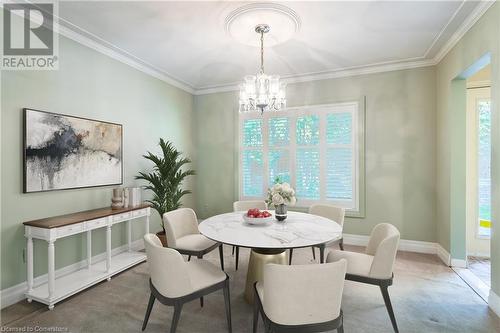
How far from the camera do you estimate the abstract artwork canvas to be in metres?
2.57

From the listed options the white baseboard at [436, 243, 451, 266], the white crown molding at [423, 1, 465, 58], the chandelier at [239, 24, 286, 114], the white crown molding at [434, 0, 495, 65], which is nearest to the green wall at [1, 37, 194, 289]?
the chandelier at [239, 24, 286, 114]

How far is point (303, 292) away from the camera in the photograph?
1390 millimetres

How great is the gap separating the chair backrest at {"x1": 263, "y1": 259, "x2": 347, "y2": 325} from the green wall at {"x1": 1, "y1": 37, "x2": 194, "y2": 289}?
2598 mm

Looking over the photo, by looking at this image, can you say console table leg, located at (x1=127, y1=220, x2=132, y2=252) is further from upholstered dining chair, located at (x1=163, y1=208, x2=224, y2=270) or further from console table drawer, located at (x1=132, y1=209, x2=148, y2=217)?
upholstered dining chair, located at (x1=163, y1=208, x2=224, y2=270)

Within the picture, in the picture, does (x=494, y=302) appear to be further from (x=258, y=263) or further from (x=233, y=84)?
(x=233, y=84)

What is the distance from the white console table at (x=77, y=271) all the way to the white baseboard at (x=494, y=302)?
3.85 m

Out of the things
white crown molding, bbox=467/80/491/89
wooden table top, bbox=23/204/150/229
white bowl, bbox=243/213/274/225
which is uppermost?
white crown molding, bbox=467/80/491/89

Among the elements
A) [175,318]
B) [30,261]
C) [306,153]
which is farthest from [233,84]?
[175,318]

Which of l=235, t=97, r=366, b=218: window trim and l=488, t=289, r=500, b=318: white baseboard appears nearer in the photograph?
l=488, t=289, r=500, b=318: white baseboard

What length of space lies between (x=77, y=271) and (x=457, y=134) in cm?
501

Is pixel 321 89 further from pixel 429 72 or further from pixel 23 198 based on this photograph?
pixel 23 198

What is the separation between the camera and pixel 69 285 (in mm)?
2594

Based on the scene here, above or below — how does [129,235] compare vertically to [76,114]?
below

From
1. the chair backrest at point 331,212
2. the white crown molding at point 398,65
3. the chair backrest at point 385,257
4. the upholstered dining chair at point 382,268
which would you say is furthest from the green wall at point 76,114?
the chair backrest at point 385,257
